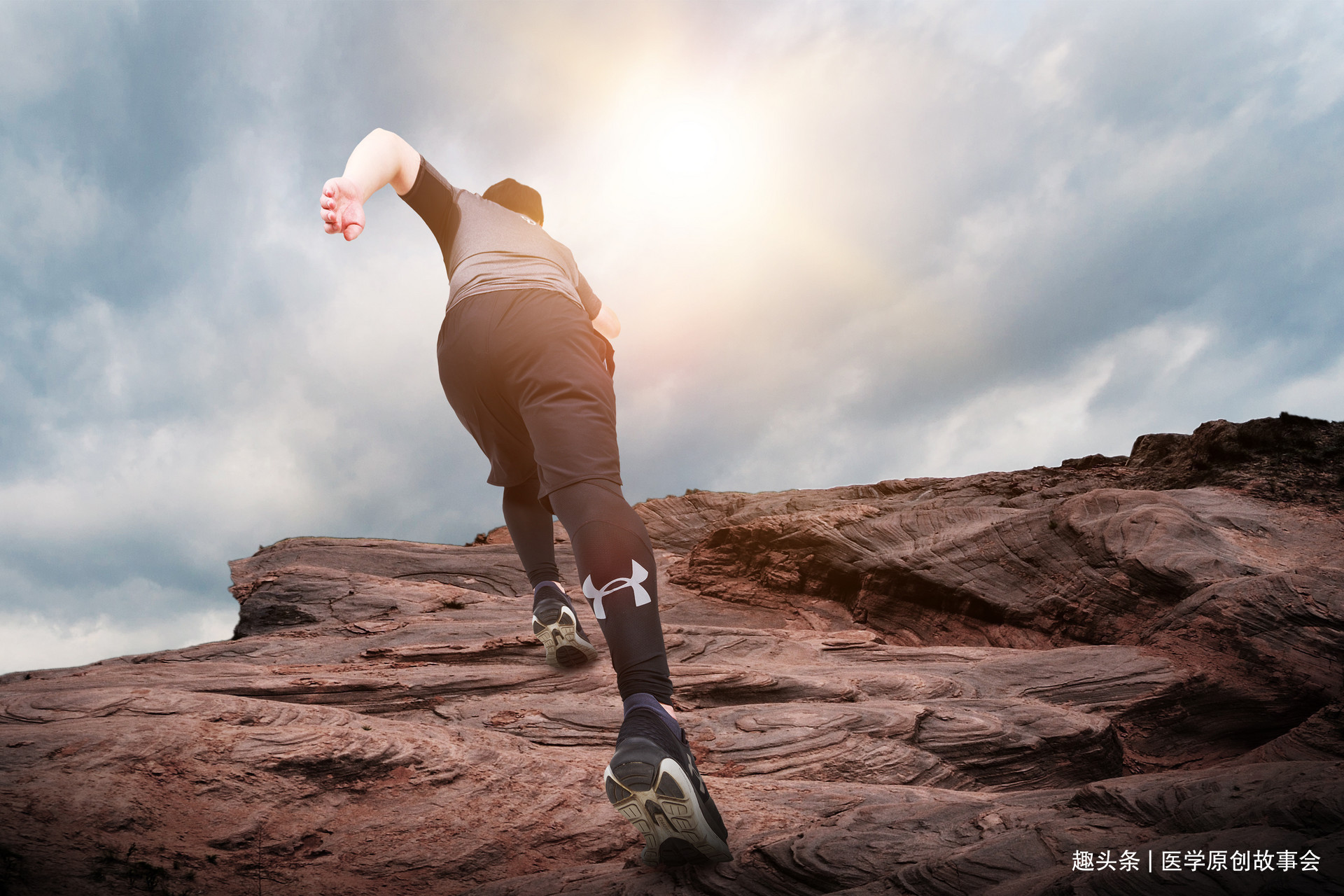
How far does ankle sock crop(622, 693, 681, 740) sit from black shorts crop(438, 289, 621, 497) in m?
0.81

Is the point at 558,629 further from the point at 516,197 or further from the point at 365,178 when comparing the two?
the point at 365,178

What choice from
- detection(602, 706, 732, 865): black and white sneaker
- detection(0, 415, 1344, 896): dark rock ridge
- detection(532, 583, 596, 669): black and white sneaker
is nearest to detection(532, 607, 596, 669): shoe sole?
detection(532, 583, 596, 669): black and white sneaker

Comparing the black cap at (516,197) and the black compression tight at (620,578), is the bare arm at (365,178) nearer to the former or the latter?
the black cap at (516,197)

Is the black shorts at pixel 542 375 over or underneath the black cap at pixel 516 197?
underneath

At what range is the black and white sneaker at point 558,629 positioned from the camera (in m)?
4.64

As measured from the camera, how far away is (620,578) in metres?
2.58

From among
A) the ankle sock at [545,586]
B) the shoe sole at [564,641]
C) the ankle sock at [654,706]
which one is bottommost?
the ankle sock at [654,706]

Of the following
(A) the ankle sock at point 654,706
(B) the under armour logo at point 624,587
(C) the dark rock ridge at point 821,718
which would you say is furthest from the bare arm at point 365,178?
(C) the dark rock ridge at point 821,718

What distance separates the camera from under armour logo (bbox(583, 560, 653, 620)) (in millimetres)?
2570

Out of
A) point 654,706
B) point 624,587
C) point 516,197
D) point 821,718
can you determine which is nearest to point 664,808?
point 654,706

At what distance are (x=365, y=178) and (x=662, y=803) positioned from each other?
2569 mm

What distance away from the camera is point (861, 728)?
388cm

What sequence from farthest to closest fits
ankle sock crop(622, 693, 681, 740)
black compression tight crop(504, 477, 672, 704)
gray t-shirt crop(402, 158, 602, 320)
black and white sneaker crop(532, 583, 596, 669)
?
black and white sneaker crop(532, 583, 596, 669) < gray t-shirt crop(402, 158, 602, 320) < black compression tight crop(504, 477, 672, 704) < ankle sock crop(622, 693, 681, 740)

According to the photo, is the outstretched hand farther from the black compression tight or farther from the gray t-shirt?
the black compression tight
